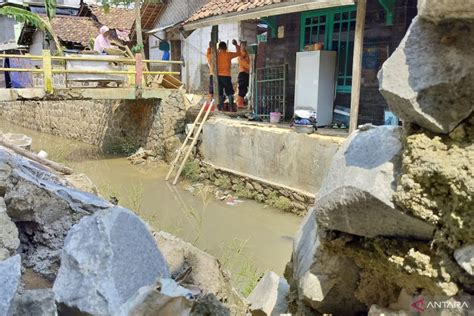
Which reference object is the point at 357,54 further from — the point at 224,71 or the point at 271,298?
the point at 271,298

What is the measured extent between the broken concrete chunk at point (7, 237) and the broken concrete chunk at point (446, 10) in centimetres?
204

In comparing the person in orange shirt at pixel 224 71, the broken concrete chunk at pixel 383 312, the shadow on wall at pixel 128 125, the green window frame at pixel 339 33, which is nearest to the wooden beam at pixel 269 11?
the person in orange shirt at pixel 224 71

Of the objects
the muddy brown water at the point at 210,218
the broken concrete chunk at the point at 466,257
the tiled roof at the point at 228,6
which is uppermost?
the tiled roof at the point at 228,6

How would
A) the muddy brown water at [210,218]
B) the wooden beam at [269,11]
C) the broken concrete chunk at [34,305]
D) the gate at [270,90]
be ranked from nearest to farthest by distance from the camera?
the broken concrete chunk at [34,305] → the muddy brown water at [210,218] → the wooden beam at [269,11] → the gate at [270,90]

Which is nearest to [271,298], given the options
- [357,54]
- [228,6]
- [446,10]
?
[446,10]

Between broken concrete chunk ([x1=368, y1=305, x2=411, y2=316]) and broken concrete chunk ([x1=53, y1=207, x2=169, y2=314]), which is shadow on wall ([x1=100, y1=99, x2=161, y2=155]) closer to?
broken concrete chunk ([x1=53, y1=207, x2=169, y2=314])

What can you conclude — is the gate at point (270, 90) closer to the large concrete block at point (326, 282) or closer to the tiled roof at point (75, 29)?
the large concrete block at point (326, 282)

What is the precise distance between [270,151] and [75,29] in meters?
12.9

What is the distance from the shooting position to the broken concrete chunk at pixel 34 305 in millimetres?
1595

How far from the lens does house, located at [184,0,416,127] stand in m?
7.43

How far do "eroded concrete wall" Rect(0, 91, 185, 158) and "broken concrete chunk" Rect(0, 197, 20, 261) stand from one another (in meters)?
8.59

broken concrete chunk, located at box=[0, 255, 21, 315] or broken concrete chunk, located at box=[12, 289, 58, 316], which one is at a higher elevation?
broken concrete chunk, located at box=[0, 255, 21, 315]

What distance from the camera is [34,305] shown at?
5.27ft

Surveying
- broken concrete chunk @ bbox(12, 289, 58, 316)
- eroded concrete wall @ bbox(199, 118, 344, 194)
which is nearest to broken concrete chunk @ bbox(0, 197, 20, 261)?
broken concrete chunk @ bbox(12, 289, 58, 316)
